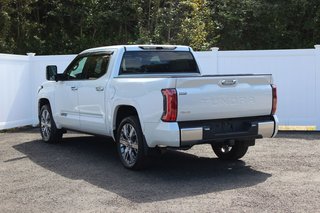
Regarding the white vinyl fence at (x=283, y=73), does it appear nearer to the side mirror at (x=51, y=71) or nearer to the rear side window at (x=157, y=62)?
the side mirror at (x=51, y=71)

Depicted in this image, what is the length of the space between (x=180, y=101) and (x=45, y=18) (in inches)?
605

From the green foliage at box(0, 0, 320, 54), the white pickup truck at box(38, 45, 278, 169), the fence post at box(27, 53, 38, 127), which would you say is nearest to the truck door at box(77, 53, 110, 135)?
the white pickup truck at box(38, 45, 278, 169)

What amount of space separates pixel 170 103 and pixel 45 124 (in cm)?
476

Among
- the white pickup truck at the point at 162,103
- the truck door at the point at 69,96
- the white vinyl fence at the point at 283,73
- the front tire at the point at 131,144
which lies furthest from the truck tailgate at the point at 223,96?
the white vinyl fence at the point at 283,73

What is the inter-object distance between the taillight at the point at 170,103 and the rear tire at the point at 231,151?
1.86m

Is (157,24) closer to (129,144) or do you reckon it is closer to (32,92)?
(32,92)

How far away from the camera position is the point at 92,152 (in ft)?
31.7

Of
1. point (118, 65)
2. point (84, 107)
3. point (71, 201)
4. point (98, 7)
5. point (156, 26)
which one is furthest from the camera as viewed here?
point (98, 7)

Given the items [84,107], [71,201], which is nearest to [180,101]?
[71,201]

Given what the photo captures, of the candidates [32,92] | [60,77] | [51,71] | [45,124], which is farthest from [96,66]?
[32,92]

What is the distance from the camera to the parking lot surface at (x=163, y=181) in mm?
6023

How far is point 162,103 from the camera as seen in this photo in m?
6.97

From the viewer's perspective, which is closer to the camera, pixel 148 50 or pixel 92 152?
pixel 148 50

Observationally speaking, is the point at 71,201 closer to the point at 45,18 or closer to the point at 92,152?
the point at 92,152
